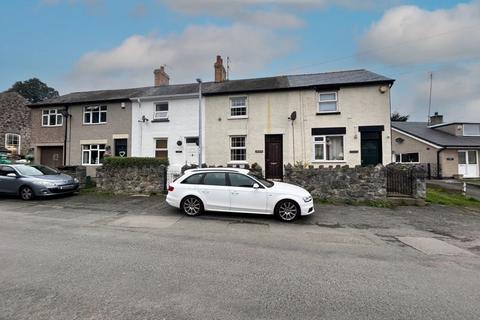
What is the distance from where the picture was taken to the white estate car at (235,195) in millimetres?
8484

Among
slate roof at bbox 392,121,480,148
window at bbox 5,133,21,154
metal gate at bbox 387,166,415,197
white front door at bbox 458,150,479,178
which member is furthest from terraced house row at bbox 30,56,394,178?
white front door at bbox 458,150,479,178

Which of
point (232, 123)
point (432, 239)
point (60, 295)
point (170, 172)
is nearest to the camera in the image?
point (60, 295)

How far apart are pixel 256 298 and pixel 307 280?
41.0 inches

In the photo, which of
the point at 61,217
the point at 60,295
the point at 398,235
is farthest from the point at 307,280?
the point at 61,217

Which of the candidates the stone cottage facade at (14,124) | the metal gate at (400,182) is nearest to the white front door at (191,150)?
the metal gate at (400,182)

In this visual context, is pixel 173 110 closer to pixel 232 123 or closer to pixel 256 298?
pixel 232 123

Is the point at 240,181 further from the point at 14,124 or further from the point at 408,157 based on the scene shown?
the point at 14,124

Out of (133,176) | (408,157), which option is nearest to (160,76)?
(133,176)

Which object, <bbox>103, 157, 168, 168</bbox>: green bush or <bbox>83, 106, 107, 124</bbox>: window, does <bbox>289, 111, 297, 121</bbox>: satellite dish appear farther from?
<bbox>83, 106, 107, 124</bbox>: window

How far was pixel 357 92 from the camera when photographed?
1542 cm

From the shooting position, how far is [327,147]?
15.9 metres

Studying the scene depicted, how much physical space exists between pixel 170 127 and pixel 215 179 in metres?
9.88

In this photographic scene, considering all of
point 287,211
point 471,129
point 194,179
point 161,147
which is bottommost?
point 287,211

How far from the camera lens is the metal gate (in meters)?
11.7
